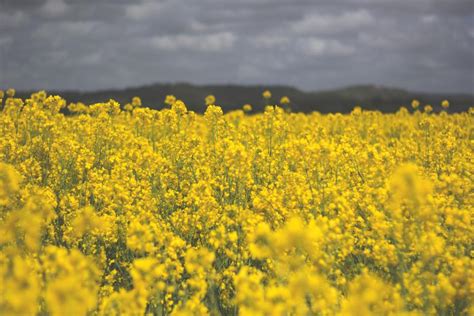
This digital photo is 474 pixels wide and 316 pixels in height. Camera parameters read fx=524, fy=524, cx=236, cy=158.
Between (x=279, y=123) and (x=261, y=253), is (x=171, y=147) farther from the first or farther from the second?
(x=261, y=253)

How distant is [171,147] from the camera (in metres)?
9.57

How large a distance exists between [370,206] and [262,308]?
118 inches

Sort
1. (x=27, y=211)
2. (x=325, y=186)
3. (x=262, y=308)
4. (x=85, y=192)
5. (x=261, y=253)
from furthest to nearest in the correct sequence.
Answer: (x=85, y=192) < (x=325, y=186) < (x=27, y=211) < (x=261, y=253) < (x=262, y=308)

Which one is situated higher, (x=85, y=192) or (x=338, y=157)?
(x=338, y=157)

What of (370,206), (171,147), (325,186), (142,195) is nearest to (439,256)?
(370,206)

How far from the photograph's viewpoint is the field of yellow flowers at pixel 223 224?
13.6 ft

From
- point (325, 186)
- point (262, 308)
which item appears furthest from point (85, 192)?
point (262, 308)

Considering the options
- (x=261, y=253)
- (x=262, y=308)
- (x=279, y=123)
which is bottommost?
(x=262, y=308)

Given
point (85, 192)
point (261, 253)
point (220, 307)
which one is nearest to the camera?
point (261, 253)

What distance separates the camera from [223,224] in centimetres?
660

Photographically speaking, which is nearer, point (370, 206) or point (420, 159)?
point (370, 206)

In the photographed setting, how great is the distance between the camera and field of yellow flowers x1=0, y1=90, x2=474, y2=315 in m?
4.14

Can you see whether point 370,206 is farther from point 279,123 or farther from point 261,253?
point 279,123

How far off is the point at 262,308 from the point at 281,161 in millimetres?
5910
